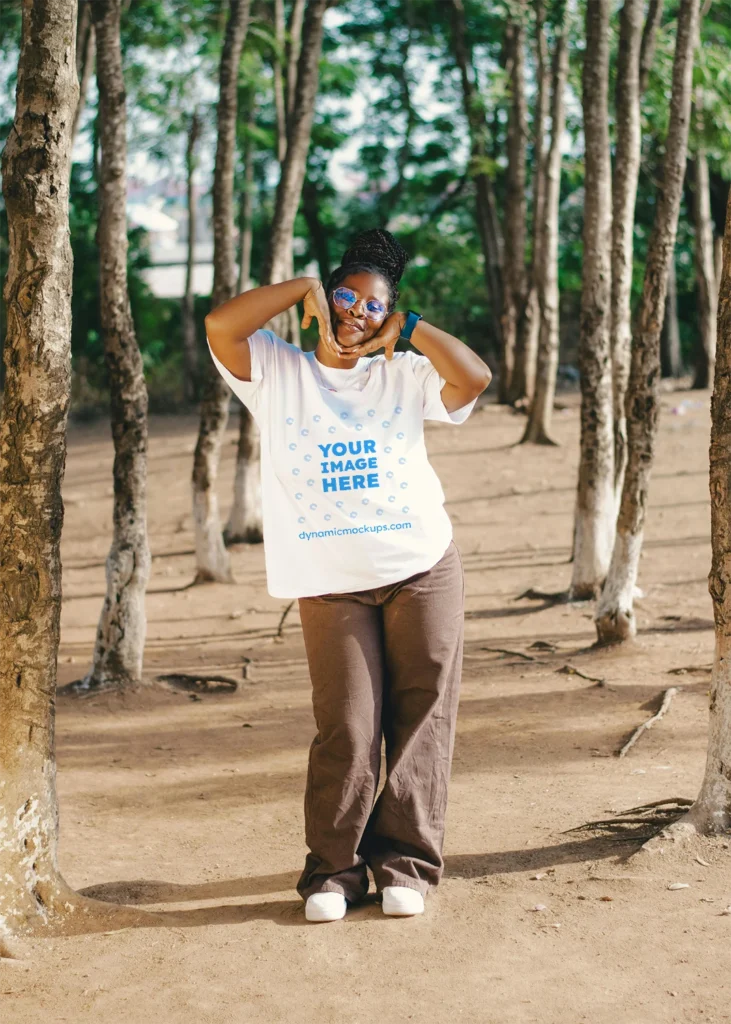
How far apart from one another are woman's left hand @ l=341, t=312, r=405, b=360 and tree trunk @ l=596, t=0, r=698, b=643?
13.1 feet

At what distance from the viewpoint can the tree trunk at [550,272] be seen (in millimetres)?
12102

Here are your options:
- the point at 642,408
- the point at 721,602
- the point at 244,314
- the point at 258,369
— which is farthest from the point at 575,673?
the point at 244,314

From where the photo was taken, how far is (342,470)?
11.3ft

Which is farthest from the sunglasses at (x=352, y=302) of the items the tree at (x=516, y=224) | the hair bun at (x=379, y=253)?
the tree at (x=516, y=224)

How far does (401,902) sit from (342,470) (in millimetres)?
1292

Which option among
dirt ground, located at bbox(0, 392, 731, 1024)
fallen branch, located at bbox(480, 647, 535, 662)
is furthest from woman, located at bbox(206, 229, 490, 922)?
fallen branch, located at bbox(480, 647, 535, 662)

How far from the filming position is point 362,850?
3697 millimetres

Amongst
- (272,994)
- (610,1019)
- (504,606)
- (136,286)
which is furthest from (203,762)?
(136,286)

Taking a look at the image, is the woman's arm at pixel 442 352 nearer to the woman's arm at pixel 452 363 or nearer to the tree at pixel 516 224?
the woman's arm at pixel 452 363

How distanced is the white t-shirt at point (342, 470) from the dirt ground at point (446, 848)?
3.54 ft

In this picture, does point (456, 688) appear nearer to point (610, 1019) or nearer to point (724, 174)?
point (610, 1019)

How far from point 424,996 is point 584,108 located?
6492mm

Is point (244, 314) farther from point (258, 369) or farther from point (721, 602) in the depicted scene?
point (721, 602)

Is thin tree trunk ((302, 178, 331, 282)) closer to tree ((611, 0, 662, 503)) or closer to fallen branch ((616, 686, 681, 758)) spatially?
tree ((611, 0, 662, 503))
